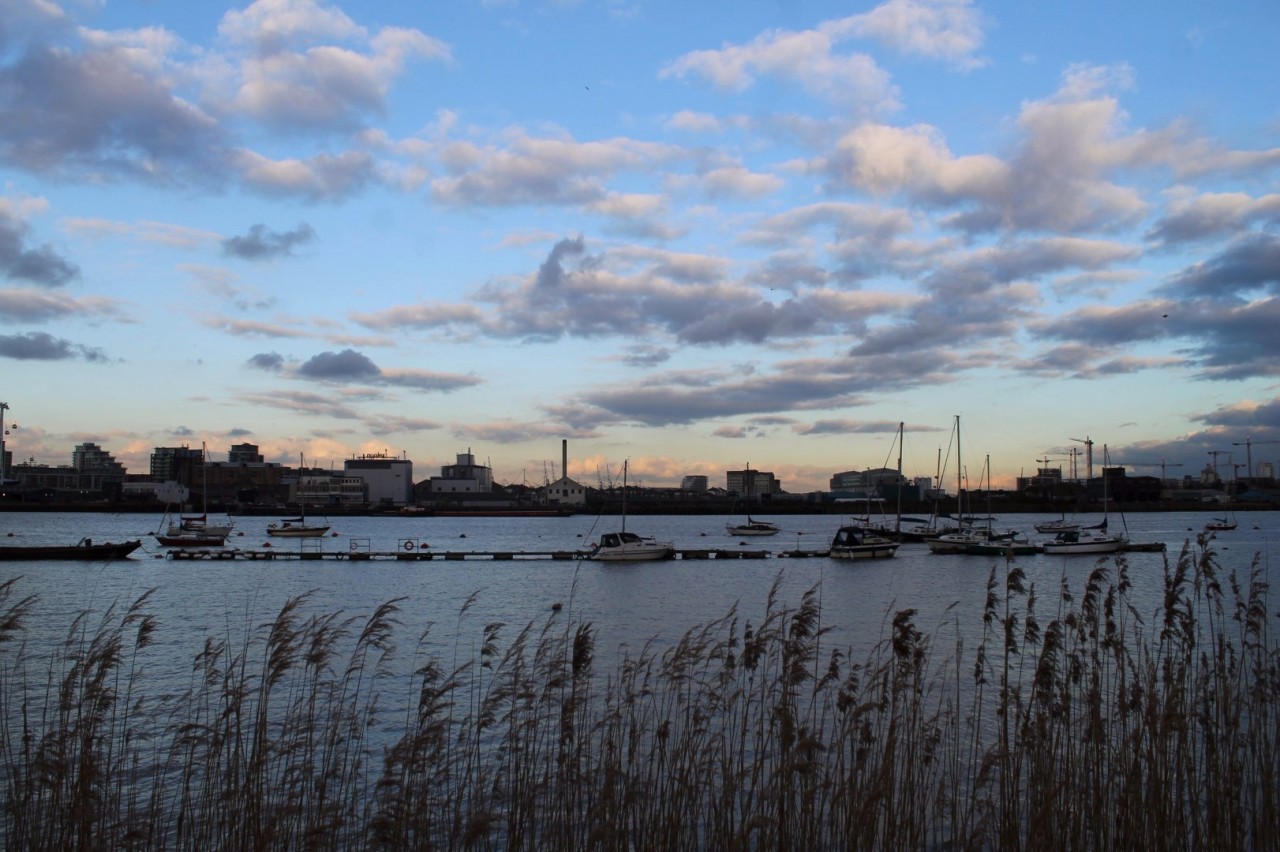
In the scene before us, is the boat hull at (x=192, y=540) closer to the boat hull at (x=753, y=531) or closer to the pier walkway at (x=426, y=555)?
the pier walkway at (x=426, y=555)

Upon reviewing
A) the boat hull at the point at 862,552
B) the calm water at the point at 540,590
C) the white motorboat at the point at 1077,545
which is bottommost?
the calm water at the point at 540,590

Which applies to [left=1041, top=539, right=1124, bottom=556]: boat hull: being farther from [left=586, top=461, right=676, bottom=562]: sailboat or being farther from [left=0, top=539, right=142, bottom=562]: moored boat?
[left=0, top=539, right=142, bottom=562]: moored boat

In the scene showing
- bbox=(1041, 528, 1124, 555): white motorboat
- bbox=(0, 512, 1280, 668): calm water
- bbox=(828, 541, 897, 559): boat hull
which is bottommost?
bbox=(0, 512, 1280, 668): calm water

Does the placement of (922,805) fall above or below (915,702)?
below

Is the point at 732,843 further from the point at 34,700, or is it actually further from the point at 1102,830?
the point at 34,700

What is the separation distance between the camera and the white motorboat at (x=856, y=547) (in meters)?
83.6

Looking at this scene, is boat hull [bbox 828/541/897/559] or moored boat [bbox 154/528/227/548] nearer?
boat hull [bbox 828/541/897/559]

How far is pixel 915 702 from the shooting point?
11422 mm

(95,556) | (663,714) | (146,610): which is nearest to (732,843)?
(663,714)

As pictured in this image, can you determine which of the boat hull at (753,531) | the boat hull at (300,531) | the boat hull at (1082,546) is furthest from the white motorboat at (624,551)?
the boat hull at (753,531)

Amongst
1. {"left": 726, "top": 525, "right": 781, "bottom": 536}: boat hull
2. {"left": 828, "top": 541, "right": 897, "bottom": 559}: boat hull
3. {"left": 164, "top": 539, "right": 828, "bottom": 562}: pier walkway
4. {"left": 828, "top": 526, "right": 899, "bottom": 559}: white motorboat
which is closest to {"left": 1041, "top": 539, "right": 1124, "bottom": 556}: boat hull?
{"left": 828, "top": 526, "right": 899, "bottom": 559}: white motorboat

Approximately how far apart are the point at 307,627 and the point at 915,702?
6.88 m

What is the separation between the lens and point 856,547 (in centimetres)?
8375

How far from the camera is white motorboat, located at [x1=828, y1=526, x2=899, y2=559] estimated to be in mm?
83625
